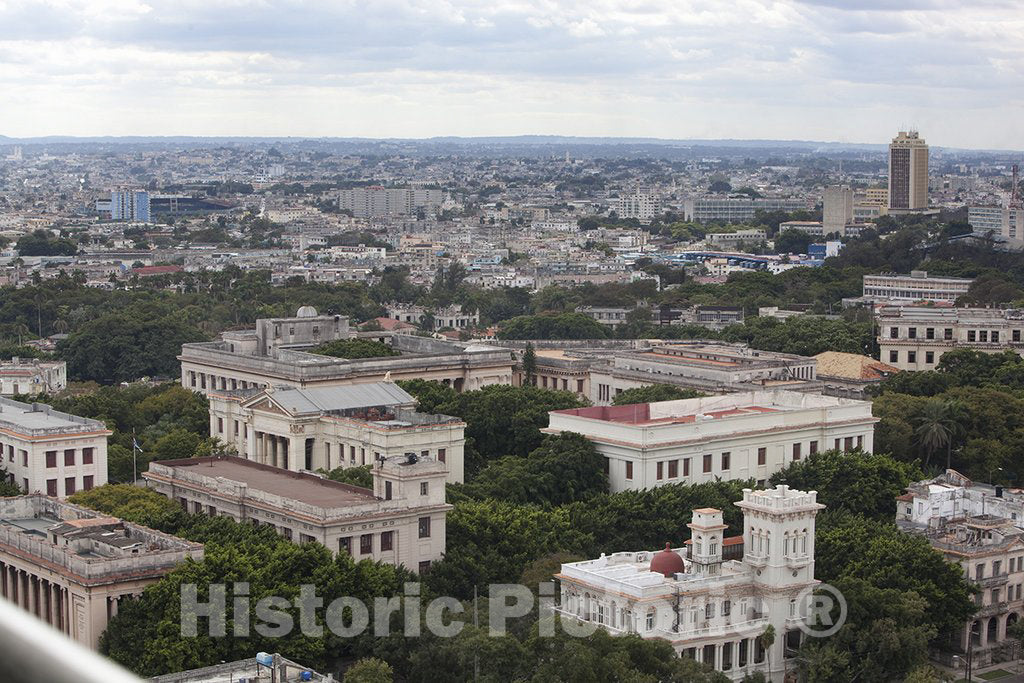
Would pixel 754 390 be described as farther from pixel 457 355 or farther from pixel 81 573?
pixel 81 573

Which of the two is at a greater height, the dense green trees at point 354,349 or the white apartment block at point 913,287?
the dense green trees at point 354,349

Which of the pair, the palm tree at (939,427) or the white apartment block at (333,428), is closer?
the white apartment block at (333,428)

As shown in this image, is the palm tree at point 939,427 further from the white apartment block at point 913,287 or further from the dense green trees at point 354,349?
the white apartment block at point 913,287

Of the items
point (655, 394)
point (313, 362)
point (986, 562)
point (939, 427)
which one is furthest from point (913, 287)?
point (986, 562)

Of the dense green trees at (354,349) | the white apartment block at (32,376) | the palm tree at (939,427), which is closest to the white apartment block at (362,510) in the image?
the palm tree at (939,427)

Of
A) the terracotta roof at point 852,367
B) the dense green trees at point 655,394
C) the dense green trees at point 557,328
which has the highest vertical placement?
the dense green trees at point 655,394

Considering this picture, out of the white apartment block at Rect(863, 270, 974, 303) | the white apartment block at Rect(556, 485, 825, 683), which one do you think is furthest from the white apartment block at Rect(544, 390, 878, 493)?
the white apartment block at Rect(863, 270, 974, 303)

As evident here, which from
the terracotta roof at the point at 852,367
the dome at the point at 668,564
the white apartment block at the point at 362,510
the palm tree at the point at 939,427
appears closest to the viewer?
the dome at the point at 668,564

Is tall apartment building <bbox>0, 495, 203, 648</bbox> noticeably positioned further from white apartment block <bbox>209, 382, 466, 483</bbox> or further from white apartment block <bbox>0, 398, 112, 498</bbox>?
white apartment block <bbox>209, 382, 466, 483</bbox>
